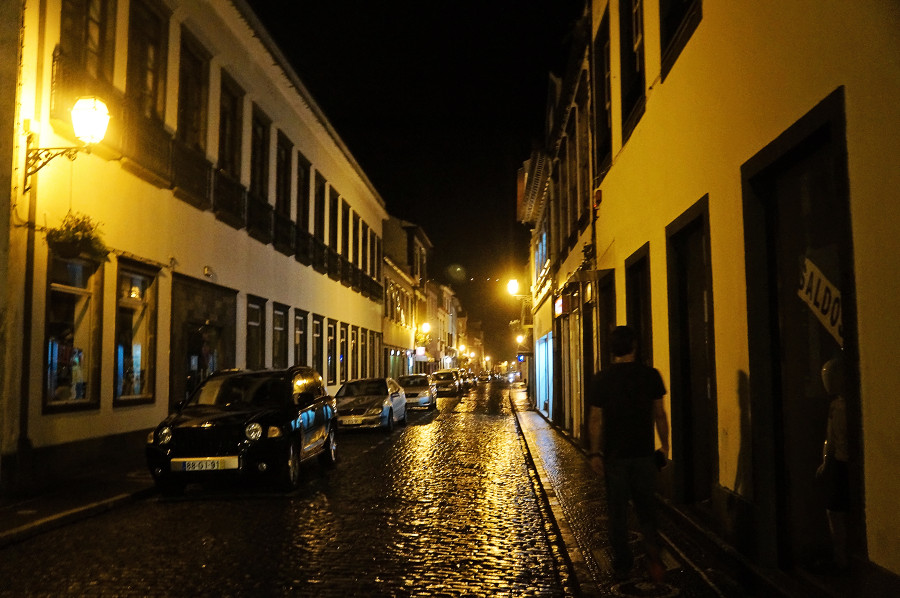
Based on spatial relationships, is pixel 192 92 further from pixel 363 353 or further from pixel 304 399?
pixel 363 353

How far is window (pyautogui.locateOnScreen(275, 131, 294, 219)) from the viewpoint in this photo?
23484 mm

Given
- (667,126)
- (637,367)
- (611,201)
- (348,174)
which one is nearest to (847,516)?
(637,367)

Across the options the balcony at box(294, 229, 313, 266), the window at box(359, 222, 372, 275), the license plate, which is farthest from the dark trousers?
the window at box(359, 222, 372, 275)

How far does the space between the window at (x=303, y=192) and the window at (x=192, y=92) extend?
8.07 m

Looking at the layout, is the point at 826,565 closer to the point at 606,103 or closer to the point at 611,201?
the point at 611,201

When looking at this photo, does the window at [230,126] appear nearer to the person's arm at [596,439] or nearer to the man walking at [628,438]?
the person's arm at [596,439]

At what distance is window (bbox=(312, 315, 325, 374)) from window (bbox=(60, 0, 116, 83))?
49.9 ft

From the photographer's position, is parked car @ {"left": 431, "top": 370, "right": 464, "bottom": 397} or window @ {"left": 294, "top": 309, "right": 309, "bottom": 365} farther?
parked car @ {"left": 431, "top": 370, "right": 464, "bottom": 397}

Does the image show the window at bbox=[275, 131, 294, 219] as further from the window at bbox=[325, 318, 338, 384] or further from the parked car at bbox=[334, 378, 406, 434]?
the window at bbox=[325, 318, 338, 384]

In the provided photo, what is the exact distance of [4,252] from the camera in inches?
402

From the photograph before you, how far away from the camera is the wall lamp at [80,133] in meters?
10.6

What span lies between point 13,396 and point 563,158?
14.4 meters

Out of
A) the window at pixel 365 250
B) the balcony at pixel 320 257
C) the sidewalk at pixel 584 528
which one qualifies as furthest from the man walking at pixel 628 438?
the window at pixel 365 250

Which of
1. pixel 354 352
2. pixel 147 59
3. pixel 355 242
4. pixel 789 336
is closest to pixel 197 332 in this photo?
pixel 147 59
